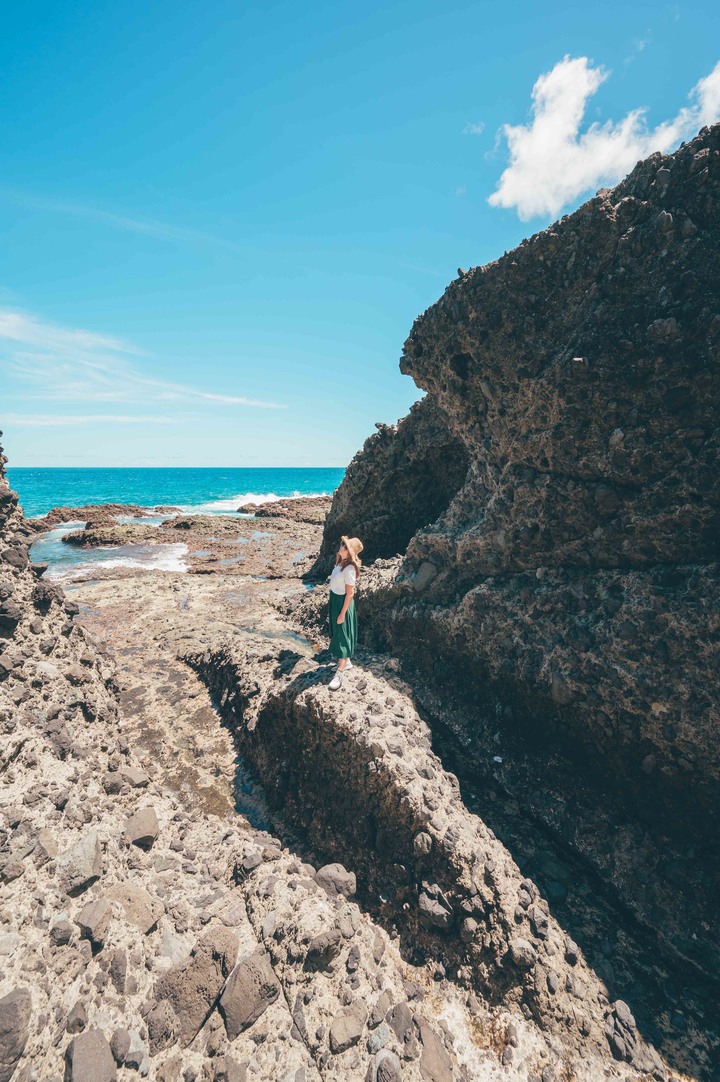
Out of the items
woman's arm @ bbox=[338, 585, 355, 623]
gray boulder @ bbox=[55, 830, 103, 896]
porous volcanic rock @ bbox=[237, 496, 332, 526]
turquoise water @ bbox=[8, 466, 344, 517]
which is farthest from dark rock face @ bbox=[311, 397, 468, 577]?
turquoise water @ bbox=[8, 466, 344, 517]

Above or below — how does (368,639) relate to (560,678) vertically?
below

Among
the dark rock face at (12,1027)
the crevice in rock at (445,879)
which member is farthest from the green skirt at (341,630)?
the dark rock face at (12,1027)

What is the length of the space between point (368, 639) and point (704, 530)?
686cm

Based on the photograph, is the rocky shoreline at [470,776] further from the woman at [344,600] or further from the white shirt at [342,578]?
the white shirt at [342,578]

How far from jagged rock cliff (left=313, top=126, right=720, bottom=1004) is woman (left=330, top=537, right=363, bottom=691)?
2.07 metres

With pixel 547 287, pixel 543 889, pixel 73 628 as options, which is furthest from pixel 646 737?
pixel 73 628

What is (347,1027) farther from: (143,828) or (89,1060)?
(143,828)

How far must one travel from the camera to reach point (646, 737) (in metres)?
5.82

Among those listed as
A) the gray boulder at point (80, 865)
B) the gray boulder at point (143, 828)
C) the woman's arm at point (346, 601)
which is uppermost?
the woman's arm at point (346, 601)

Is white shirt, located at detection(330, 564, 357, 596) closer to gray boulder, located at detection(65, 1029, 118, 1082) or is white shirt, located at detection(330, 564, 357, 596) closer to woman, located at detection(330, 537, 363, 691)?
woman, located at detection(330, 537, 363, 691)

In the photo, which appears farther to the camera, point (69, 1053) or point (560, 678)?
point (560, 678)

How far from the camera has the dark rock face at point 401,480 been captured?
46.3 ft

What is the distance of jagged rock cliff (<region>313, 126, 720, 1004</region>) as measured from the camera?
556 cm

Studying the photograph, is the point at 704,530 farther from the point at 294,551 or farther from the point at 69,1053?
the point at 294,551
